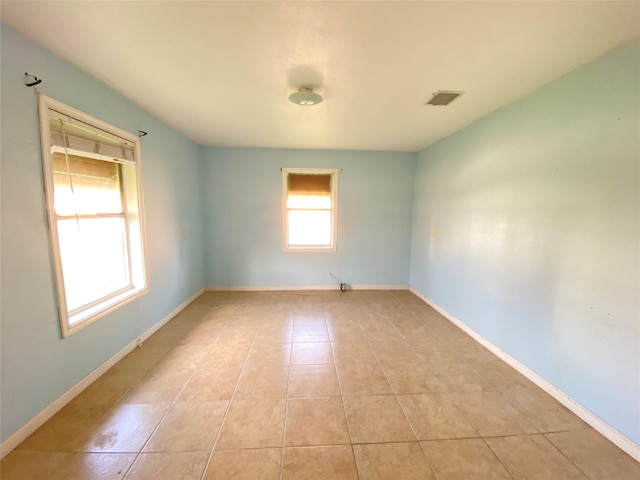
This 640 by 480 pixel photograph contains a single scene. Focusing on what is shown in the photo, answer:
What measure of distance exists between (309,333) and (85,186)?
2556 mm

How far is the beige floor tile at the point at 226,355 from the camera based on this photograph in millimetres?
2391

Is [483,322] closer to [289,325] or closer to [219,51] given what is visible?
[289,325]

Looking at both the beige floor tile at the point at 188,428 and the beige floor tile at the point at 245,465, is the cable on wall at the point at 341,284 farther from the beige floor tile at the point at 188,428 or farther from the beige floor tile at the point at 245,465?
the beige floor tile at the point at 245,465

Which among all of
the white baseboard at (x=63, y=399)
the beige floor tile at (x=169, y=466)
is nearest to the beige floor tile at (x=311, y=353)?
the beige floor tile at (x=169, y=466)

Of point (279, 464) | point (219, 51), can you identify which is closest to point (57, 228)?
point (219, 51)

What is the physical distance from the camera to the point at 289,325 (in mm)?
3207

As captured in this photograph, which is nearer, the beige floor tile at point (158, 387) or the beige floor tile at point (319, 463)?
the beige floor tile at point (319, 463)

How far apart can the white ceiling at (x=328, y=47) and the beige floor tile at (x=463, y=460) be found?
245 cm

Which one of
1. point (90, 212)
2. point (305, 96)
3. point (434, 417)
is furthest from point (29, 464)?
point (305, 96)

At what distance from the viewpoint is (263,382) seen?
2141 millimetres

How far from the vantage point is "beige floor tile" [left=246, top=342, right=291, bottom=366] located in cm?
242

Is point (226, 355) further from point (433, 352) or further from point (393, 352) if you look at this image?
point (433, 352)

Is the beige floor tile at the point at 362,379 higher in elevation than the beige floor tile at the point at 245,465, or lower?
higher

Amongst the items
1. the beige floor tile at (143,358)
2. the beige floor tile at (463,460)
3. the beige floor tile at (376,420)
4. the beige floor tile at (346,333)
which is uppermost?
the beige floor tile at (143,358)
